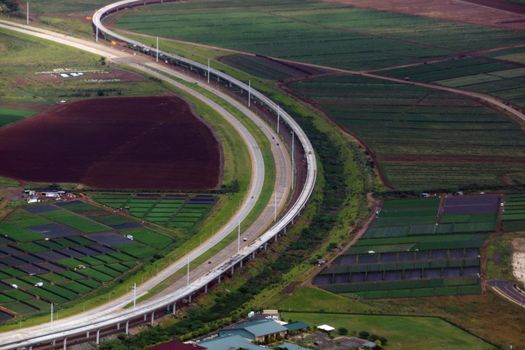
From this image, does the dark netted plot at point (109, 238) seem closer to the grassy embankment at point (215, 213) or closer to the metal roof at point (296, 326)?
the grassy embankment at point (215, 213)

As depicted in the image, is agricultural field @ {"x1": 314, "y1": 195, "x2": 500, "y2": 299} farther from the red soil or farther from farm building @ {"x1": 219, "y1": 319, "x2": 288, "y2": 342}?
the red soil

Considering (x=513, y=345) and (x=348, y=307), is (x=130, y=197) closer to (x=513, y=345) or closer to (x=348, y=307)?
(x=348, y=307)

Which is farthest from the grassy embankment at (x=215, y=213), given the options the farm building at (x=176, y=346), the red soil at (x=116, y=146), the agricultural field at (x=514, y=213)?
the agricultural field at (x=514, y=213)

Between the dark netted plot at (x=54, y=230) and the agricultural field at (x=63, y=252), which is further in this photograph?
the dark netted plot at (x=54, y=230)

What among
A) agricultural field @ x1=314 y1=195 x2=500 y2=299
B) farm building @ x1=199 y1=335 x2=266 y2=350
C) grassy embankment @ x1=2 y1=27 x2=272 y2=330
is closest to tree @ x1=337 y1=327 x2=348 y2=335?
farm building @ x1=199 y1=335 x2=266 y2=350

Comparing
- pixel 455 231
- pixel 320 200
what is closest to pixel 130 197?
pixel 320 200

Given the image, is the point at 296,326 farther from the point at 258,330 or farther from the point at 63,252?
the point at 63,252
